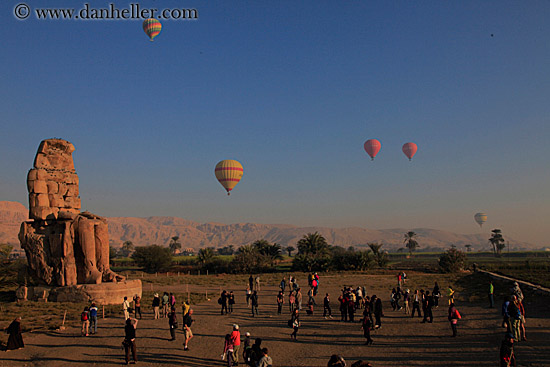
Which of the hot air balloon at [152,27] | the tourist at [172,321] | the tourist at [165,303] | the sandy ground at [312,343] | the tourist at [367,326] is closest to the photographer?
the sandy ground at [312,343]

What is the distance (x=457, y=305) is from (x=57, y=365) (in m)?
21.8

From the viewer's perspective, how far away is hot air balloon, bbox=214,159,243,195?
62.8 metres

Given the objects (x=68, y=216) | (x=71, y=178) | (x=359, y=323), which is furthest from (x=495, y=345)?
(x=71, y=178)

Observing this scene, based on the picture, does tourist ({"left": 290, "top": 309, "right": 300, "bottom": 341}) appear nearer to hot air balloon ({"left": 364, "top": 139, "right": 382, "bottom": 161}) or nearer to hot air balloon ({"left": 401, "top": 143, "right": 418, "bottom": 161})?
hot air balloon ({"left": 364, "top": 139, "right": 382, "bottom": 161})

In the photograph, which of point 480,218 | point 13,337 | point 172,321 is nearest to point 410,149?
point 172,321

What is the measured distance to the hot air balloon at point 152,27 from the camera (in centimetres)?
5888

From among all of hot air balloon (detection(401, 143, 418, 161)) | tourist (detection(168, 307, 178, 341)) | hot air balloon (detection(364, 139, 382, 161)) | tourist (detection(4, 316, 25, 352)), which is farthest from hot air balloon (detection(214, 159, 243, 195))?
tourist (detection(4, 316, 25, 352))

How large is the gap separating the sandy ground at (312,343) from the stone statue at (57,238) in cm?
879

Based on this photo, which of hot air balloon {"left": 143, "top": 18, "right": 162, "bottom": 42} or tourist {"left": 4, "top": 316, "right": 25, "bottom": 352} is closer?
tourist {"left": 4, "top": 316, "right": 25, "bottom": 352}

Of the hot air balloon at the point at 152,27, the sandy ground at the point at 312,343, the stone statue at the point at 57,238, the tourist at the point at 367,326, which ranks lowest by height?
the sandy ground at the point at 312,343

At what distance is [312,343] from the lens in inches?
667

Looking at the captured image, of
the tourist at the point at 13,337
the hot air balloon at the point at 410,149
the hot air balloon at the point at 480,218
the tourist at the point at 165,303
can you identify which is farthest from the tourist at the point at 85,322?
the hot air balloon at the point at 480,218

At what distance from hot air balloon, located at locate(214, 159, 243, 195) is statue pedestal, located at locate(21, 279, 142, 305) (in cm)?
3450

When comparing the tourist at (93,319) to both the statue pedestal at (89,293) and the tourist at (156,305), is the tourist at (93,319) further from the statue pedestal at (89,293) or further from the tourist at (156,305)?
the statue pedestal at (89,293)
